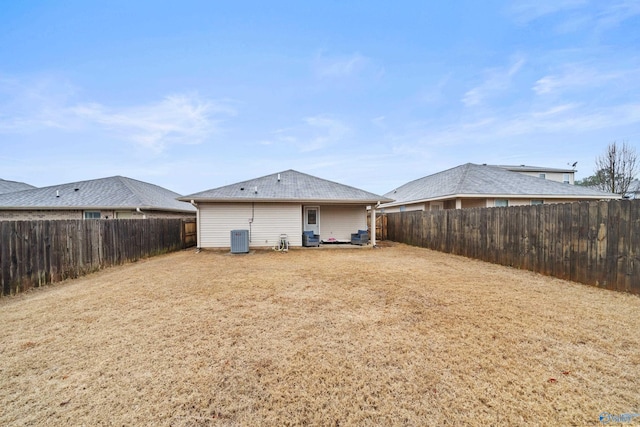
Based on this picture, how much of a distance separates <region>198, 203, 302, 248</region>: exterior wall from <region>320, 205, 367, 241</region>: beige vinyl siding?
85.4 inches

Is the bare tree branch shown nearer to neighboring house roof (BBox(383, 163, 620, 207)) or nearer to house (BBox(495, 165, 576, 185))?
house (BBox(495, 165, 576, 185))

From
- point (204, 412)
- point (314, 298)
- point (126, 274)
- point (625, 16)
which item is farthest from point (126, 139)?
point (625, 16)

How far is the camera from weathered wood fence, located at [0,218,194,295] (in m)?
5.80

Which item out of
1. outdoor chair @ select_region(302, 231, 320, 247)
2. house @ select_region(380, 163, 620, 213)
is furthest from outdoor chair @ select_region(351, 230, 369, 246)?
house @ select_region(380, 163, 620, 213)

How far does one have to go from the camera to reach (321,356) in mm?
2879

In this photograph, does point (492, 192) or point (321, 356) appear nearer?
point (321, 356)

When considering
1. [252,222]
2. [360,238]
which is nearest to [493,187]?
[360,238]

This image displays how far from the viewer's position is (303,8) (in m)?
11.6

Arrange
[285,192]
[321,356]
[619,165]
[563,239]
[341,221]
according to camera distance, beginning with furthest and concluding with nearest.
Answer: [619,165] < [341,221] < [285,192] < [563,239] < [321,356]

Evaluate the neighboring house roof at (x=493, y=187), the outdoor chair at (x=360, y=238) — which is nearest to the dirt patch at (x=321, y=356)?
the outdoor chair at (x=360, y=238)

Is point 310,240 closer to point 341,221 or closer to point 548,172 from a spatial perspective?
point 341,221

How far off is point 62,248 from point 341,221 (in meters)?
11.6

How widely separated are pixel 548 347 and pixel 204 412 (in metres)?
3.74

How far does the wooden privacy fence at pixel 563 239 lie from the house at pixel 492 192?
4.37m
